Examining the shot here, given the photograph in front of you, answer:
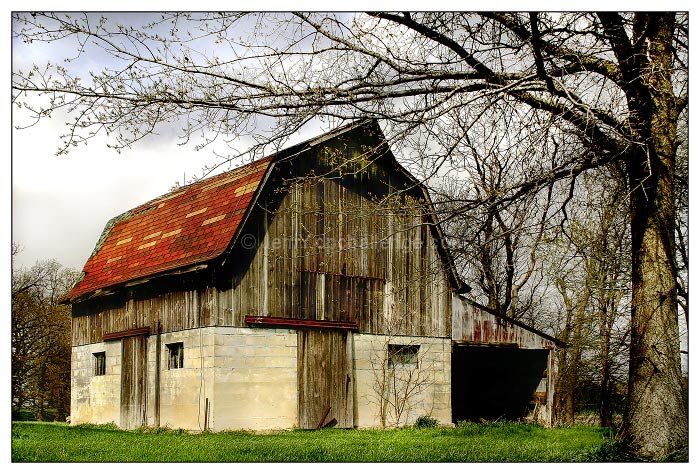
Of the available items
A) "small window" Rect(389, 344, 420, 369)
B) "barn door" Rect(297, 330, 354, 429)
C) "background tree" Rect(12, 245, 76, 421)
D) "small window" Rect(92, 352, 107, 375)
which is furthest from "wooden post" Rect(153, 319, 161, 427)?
"small window" Rect(389, 344, 420, 369)

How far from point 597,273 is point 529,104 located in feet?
15.3

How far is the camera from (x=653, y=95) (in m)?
10.4

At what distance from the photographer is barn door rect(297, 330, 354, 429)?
16.3 metres

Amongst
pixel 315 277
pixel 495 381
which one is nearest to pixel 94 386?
pixel 315 277

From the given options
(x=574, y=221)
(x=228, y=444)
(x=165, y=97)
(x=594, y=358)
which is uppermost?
(x=165, y=97)

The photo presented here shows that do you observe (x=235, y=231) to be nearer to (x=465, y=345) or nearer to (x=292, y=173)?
(x=292, y=173)

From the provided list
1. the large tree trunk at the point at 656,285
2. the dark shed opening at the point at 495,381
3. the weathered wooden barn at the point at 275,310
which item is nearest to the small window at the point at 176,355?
the weathered wooden barn at the point at 275,310

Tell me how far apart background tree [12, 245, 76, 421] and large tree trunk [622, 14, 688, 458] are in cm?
905

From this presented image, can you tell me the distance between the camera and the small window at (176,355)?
16.4 m

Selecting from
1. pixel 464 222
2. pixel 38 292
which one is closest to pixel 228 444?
pixel 464 222

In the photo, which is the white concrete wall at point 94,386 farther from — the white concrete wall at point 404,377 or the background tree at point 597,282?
the background tree at point 597,282

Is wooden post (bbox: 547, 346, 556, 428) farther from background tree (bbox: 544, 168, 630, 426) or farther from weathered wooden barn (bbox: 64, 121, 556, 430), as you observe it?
weathered wooden barn (bbox: 64, 121, 556, 430)

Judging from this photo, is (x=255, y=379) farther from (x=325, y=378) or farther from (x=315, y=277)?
(x=315, y=277)

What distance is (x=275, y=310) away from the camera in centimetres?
1625
